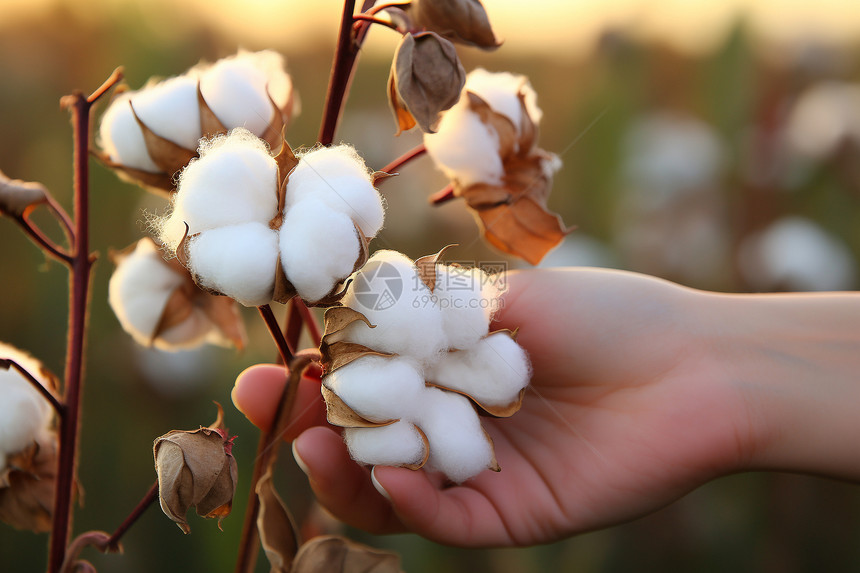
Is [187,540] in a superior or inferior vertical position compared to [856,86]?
inferior

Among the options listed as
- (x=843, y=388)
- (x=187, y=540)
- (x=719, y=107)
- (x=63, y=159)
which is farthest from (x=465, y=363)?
(x=719, y=107)

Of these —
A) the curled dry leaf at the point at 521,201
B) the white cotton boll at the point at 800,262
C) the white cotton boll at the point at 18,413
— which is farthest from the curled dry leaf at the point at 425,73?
the white cotton boll at the point at 800,262

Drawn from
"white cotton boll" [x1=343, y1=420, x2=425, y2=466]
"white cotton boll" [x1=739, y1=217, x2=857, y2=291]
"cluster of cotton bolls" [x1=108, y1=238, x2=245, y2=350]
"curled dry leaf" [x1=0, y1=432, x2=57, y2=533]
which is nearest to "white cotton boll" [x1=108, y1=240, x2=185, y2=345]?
"cluster of cotton bolls" [x1=108, y1=238, x2=245, y2=350]

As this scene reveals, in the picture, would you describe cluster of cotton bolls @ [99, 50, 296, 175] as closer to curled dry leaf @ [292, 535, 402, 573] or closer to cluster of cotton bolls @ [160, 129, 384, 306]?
cluster of cotton bolls @ [160, 129, 384, 306]

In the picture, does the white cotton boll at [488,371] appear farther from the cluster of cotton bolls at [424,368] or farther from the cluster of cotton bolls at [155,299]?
the cluster of cotton bolls at [155,299]

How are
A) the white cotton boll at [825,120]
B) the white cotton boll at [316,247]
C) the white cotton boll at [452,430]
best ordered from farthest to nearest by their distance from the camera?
the white cotton boll at [825,120], the white cotton boll at [452,430], the white cotton boll at [316,247]

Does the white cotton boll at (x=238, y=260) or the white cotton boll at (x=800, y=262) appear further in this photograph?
the white cotton boll at (x=800, y=262)

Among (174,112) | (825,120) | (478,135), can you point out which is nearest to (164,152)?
(174,112)

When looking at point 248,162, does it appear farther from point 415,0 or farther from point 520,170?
point 520,170

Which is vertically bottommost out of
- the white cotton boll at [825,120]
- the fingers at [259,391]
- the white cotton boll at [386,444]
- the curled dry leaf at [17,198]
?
the white cotton boll at [825,120]
